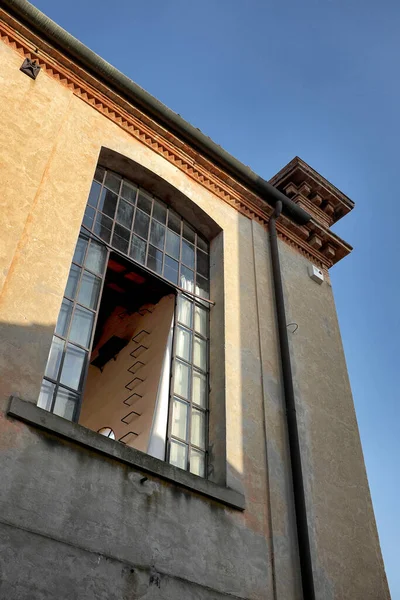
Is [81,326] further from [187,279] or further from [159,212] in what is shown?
[159,212]

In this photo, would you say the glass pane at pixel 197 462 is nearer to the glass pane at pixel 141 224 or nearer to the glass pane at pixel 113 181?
the glass pane at pixel 141 224

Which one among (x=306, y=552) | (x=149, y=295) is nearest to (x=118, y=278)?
(x=149, y=295)

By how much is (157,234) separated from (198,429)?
7.94ft

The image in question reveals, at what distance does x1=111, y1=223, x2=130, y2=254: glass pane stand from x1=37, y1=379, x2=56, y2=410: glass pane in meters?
2.05

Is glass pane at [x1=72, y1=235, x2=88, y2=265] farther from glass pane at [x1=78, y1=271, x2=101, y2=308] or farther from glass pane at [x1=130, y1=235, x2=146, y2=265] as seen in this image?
glass pane at [x1=130, y1=235, x2=146, y2=265]

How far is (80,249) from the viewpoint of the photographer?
6641mm

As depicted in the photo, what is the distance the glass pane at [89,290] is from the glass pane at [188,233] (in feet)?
5.98

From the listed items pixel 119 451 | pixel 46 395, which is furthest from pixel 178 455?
pixel 46 395

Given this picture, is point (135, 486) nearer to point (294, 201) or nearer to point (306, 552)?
point (306, 552)

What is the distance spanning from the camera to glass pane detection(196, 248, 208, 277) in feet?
26.0

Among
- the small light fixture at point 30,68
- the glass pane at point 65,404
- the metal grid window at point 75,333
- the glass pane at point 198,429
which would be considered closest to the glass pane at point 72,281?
the metal grid window at point 75,333

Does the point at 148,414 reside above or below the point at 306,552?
above

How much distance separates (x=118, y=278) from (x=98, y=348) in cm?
202

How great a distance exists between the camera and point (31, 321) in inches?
210
